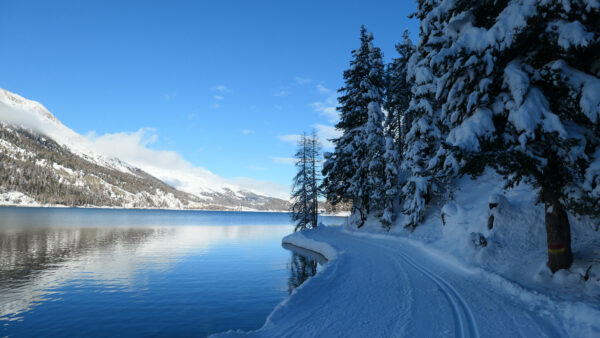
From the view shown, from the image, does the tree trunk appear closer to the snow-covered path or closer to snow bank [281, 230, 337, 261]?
the snow-covered path

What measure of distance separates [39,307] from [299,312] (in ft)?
36.2

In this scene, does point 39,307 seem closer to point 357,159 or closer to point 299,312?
point 299,312

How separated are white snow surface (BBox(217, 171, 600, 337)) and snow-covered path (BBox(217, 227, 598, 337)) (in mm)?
22

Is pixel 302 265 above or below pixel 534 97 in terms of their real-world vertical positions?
below

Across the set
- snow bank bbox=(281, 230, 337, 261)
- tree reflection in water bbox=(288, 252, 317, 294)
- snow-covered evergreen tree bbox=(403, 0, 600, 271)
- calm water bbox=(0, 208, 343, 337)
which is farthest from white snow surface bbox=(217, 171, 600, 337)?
snow bank bbox=(281, 230, 337, 261)

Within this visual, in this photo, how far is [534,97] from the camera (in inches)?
303

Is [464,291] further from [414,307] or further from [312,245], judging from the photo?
[312,245]

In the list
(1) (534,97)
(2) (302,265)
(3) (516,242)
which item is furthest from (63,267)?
(3) (516,242)

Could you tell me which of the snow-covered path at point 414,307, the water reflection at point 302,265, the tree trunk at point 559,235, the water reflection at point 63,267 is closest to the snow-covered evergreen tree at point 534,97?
the tree trunk at point 559,235

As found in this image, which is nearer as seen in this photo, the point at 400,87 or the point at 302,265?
the point at 302,265

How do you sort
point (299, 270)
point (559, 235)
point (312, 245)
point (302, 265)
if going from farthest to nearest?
point (312, 245) → point (302, 265) → point (299, 270) → point (559, 235)

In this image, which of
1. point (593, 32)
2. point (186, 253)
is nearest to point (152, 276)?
point (186, 253)

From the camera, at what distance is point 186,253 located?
2628 cm

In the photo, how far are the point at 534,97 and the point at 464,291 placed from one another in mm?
6056
